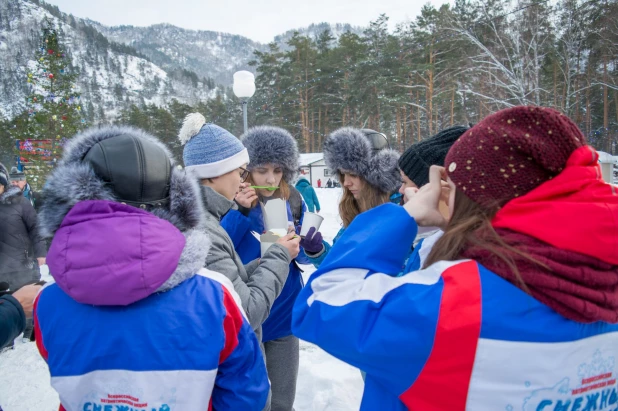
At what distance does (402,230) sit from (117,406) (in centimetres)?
102

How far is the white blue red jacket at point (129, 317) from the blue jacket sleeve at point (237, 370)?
1cm

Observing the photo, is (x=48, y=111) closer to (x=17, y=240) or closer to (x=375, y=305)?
(x=17, y=240)

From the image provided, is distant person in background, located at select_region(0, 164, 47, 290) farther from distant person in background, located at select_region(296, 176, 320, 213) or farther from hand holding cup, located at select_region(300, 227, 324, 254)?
hand holding cup, located at select_region(300, 227, 324, 254)

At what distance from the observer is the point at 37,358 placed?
13.7 ft

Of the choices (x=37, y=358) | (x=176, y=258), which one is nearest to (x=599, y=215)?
(x=176, y=258)

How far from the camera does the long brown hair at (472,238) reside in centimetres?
89

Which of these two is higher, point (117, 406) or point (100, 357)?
point (100, 357)

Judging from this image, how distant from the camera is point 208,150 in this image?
7.31ft

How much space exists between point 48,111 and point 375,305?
1913 centimetres

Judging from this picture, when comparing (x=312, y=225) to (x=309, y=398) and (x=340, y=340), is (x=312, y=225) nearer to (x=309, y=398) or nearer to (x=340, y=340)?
(x=340, y=340)

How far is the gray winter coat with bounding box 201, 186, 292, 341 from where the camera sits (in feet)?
4.99

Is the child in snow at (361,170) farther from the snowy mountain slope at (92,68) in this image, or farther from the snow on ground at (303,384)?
the snowy mountain slope at (92,68)

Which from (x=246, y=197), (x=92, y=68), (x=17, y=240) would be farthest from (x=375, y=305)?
(x=92, y=68)

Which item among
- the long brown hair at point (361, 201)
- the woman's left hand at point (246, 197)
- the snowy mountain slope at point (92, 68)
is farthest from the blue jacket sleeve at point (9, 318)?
the snowy mountain slope at point (92, 68)
